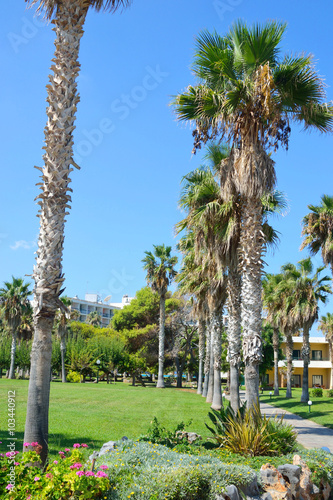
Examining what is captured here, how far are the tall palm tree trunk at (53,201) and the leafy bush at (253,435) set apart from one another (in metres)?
3.70

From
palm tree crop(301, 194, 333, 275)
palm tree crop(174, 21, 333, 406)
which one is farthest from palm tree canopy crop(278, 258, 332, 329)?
palm tree crop(174, 21, 333, 406)

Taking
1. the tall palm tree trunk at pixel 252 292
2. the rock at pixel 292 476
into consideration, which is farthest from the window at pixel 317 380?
the rock at pixel 292 476

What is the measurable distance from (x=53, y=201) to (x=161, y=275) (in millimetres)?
39585

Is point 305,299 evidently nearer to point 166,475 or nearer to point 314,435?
point 314,435

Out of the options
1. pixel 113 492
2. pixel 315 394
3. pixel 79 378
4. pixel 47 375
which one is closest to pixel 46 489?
pixel 113 492

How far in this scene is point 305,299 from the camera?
29.9m

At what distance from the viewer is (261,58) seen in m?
10.8

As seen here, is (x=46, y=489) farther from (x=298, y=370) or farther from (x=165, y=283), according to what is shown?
(x=298, y=370)

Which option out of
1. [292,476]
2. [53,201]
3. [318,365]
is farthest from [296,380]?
[53,201]

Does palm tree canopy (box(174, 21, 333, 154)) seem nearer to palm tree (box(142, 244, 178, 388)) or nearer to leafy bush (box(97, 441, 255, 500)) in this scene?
leafy bush (box(97, 441, 255, 500))

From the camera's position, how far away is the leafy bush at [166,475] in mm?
4859

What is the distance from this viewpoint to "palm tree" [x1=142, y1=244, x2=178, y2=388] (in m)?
46.0

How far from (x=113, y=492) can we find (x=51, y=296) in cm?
277

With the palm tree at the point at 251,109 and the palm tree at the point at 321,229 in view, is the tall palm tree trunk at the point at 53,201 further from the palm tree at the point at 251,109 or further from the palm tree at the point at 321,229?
the palm tree at the point at 321,229
